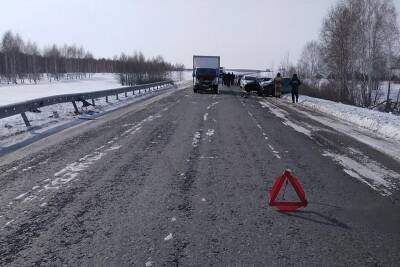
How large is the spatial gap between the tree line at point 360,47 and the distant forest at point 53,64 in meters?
39.9

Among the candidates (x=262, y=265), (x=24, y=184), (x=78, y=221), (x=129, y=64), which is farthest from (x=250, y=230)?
(x=129, y=64)

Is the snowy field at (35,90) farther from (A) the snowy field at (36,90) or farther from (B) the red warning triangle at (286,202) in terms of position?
(B) the red warning triangle at (286,202)

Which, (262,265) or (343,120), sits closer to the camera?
(262,265)

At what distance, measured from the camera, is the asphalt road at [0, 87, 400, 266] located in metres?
3.73

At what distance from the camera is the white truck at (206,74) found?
3534cm

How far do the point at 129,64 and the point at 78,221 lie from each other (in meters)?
104

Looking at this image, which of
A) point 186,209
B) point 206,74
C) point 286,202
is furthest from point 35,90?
point 286,202

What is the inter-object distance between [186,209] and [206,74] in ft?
102

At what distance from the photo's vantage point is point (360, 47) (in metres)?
42.6

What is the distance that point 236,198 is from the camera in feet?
17.8

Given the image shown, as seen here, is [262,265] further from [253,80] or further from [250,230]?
[253,80]

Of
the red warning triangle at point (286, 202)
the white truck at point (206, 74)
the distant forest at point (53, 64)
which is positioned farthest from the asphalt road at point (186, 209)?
the distant forest at point (53, 64)

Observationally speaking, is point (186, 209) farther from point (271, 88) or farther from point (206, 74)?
point (206, 74)

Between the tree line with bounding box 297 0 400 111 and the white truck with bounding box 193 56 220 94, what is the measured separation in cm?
1300
